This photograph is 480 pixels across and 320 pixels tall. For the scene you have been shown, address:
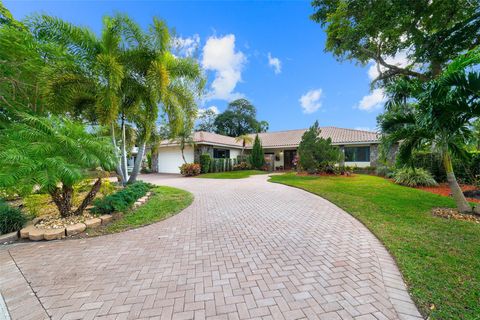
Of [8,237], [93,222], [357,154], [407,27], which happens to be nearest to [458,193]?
[407,27]

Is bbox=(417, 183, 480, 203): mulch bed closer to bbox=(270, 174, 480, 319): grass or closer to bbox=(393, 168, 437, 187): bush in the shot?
bbox=(393, 168, 437, 187): bush

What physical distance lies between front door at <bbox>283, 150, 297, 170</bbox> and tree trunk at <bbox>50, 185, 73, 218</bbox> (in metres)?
20.1

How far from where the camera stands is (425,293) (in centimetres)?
246

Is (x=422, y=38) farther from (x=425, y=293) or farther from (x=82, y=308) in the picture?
(x=82, y=308)

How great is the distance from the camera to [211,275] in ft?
9.55

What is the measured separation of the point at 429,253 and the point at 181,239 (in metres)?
4.65

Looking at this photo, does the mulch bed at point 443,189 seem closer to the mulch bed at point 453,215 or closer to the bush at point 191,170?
the mulch bed at point 453,215

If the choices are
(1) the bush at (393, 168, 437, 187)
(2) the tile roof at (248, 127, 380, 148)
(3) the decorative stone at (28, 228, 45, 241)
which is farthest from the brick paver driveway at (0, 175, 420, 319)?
(2) the tile roof at (248, 127, 380, 148)

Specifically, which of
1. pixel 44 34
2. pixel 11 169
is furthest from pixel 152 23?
pixel 11 169

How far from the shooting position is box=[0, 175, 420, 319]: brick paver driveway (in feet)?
7.39

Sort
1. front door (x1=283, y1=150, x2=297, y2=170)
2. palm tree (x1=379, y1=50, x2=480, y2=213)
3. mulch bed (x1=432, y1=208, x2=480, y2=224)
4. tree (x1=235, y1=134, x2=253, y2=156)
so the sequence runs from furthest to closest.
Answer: front door (x1=283, y1=150, x2=297, y2=170), tree (x1=235, y1=134, x2=253, y2=156), mulch bed (x1=432, y1=208, x2=480, y2=224), palm tree (x1=379, y1=50, x2=480, y2=213)

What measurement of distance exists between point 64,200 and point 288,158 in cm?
2059

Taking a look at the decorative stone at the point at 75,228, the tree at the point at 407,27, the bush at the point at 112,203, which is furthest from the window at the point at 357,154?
the decorative stone at the point at 75,228

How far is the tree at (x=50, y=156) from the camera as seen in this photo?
12.3 feet
